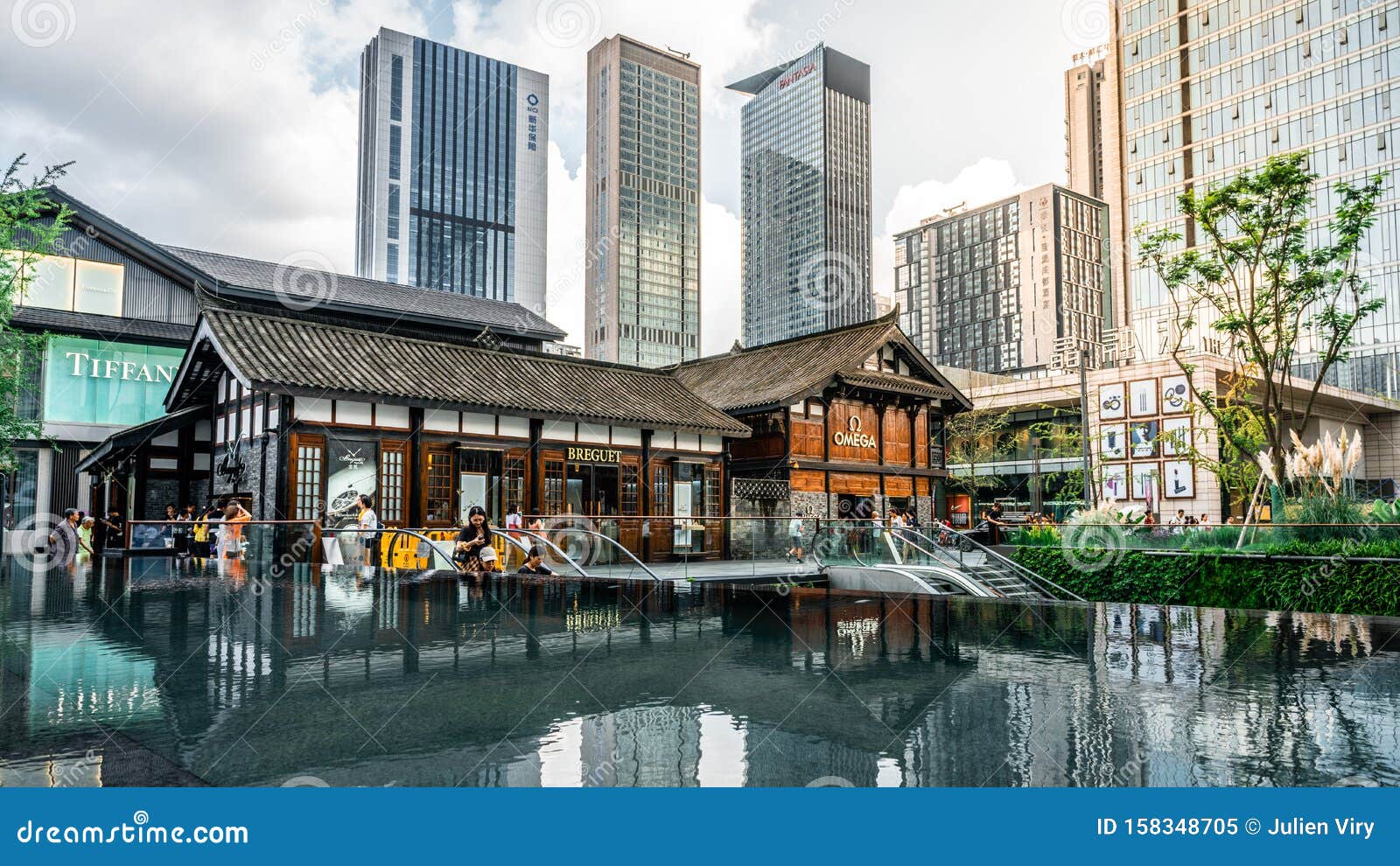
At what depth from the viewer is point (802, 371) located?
104ft

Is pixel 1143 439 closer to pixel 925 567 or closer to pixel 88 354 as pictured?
pixel 925 567

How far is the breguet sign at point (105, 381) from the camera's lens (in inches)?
1065

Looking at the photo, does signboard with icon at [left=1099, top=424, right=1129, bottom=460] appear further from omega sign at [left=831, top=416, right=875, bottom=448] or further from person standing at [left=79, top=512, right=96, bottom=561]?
person standing at [left=79, top=512, right=96, bottom=561]

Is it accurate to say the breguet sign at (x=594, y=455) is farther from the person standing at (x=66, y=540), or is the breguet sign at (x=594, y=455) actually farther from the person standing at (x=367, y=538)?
the person standing at (x=66, y=540)

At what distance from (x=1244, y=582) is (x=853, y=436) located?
17.3 meters

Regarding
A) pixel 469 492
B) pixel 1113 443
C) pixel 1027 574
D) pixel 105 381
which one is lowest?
pixel 1027 574

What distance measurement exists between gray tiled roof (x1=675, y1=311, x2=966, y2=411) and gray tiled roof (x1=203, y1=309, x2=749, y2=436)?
2500mm

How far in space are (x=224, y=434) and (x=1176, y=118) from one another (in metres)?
72.4

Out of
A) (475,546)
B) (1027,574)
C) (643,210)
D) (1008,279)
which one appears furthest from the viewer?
(1008,279)

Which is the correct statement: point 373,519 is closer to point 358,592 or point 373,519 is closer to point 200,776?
point 358,592

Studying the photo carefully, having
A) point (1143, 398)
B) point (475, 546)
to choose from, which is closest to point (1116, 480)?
point (1143, 398)

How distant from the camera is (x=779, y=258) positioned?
13238 centimetres

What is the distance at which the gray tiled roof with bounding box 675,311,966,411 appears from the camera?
30.1 meters

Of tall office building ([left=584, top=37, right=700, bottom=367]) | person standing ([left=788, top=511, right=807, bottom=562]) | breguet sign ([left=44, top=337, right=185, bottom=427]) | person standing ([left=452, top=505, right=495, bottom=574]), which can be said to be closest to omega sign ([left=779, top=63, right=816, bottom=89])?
tall office building ([left=584, top=37, right=700, bottom=367])
